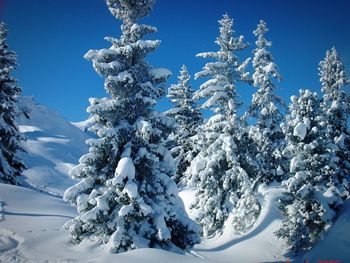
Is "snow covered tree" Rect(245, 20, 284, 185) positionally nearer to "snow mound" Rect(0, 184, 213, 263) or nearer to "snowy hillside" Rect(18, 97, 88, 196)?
"snow mound" Rect(0, 184, 213, 263)

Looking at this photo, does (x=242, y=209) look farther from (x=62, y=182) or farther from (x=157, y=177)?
(x=62, y=182)

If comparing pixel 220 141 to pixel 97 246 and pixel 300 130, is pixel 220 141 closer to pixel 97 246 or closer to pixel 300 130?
pixel 300 130

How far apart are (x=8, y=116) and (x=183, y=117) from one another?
16.8 meters

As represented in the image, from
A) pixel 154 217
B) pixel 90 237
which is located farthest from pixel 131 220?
pixel 90 237

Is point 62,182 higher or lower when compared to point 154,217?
higher

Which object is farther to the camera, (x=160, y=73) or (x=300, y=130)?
(x=300, y=130)

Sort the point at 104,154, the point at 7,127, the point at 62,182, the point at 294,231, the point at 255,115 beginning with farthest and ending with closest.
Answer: the point at 62,182 < the point at 255,115 < the point at 7,127 < the point at 294,231 < the point at 104,154

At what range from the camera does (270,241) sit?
19359 mm

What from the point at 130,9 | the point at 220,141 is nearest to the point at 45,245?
the point at 130,9

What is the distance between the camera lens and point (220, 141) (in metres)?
21.3

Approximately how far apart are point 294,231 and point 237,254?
12.4 feet

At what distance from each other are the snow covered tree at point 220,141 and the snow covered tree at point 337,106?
7.41 metres

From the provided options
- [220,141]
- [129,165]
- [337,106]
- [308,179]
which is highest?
[337,106]

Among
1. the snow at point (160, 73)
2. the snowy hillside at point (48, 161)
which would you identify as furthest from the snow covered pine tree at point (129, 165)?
the snowy hillside at point (48, 161)
